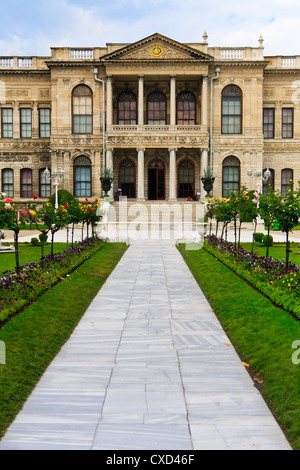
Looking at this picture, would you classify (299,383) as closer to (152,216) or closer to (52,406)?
(52,406)

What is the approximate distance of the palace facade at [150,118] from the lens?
38.3 meters

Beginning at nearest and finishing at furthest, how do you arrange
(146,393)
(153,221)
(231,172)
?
(146,393)
(153,221)
(231,172)

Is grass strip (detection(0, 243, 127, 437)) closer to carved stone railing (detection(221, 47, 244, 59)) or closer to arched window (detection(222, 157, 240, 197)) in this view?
arched window (detection(222, 157, 240, 197))

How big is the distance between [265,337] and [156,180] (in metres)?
34.9

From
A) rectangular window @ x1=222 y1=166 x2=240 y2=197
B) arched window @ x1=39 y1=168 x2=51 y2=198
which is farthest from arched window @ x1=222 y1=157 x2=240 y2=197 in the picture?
arched window @ x1=39 y1=168 x2=51 y2=198

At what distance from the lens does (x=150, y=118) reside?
41250mm

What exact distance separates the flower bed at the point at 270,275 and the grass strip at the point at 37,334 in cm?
398

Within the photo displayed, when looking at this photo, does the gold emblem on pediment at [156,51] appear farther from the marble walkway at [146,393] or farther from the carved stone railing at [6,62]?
the marble walkway at [146,393]

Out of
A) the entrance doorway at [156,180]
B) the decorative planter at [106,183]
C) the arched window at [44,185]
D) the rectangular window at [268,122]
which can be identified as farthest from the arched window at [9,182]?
the rectangular window at [268,122]

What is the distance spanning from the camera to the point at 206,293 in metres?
11.1

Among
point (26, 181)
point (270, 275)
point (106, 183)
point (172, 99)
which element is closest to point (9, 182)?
point (26, 181)

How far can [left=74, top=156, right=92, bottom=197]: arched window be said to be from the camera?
40.6m

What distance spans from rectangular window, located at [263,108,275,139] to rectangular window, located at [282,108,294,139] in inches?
39.3

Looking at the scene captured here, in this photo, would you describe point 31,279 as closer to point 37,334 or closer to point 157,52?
point 37,334
